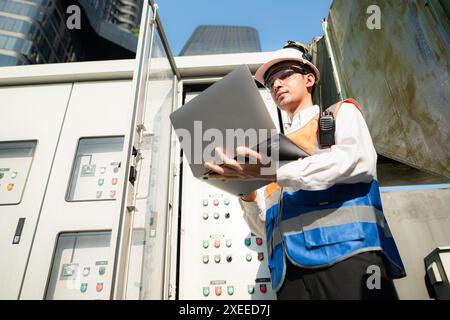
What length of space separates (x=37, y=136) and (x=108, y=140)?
513 millimetres

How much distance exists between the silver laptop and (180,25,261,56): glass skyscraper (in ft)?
104

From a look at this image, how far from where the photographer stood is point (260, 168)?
3.20 feet

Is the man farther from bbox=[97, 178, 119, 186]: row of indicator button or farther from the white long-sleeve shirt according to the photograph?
bbox=[97, 178, 119, 186]: row of indicator button

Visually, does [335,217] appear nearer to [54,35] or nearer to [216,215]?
[216,215]

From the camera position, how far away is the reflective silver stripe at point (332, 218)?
95cm

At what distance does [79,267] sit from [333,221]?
5.27 feet

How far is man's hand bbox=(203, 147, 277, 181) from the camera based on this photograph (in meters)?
0.93

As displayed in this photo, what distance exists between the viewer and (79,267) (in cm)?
179

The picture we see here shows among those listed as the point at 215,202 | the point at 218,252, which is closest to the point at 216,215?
the point at 215,202

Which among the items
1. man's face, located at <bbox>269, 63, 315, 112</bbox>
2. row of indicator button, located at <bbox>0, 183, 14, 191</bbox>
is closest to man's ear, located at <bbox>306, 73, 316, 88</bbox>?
man's face, located at <bbox>269, 63, 315, 112</bbox>

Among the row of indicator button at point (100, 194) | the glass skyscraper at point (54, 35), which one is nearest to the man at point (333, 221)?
the row of indicator button at point (100, 194)

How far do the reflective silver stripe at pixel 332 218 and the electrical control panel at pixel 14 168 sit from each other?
185 centimetres

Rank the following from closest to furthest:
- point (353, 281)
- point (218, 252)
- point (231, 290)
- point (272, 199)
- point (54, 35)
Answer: point (353, 281)
point (272, 199)
point (231, 290)
point (218, 252)
point (54, 35)
